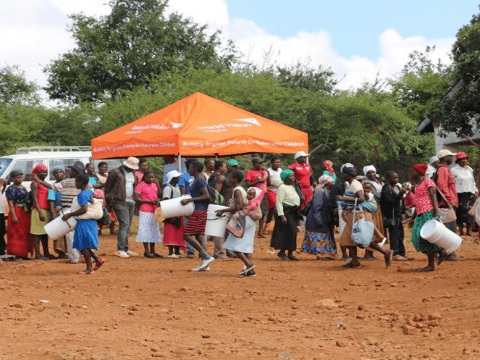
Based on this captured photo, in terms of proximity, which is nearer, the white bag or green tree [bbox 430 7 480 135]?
the white bag

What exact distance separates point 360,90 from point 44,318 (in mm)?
23514

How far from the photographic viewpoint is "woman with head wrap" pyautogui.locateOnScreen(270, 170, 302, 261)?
12.4 m

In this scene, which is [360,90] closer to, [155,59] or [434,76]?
[434,76]

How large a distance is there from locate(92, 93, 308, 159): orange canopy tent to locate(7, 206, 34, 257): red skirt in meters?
2.69

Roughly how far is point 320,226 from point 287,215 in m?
0.55

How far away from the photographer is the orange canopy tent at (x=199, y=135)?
47.8 ft

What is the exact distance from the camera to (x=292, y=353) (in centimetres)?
607

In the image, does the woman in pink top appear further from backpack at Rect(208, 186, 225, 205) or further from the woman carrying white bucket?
the woman carrying white bucket

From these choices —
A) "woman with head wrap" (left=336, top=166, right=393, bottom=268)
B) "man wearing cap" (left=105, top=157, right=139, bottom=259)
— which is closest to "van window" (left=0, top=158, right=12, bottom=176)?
"man wearing cap" (left=105, top=157, right=139, bottom=259)

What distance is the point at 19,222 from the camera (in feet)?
42.7

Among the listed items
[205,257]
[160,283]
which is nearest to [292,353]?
[160,283]

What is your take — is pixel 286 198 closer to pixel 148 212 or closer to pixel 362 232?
pixel 362 232

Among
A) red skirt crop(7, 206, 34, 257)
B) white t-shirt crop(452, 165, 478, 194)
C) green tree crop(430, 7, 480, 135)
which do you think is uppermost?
green tree crop(430, 7, 480, 135)

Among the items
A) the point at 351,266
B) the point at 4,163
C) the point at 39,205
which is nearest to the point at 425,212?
the point at 351,266
